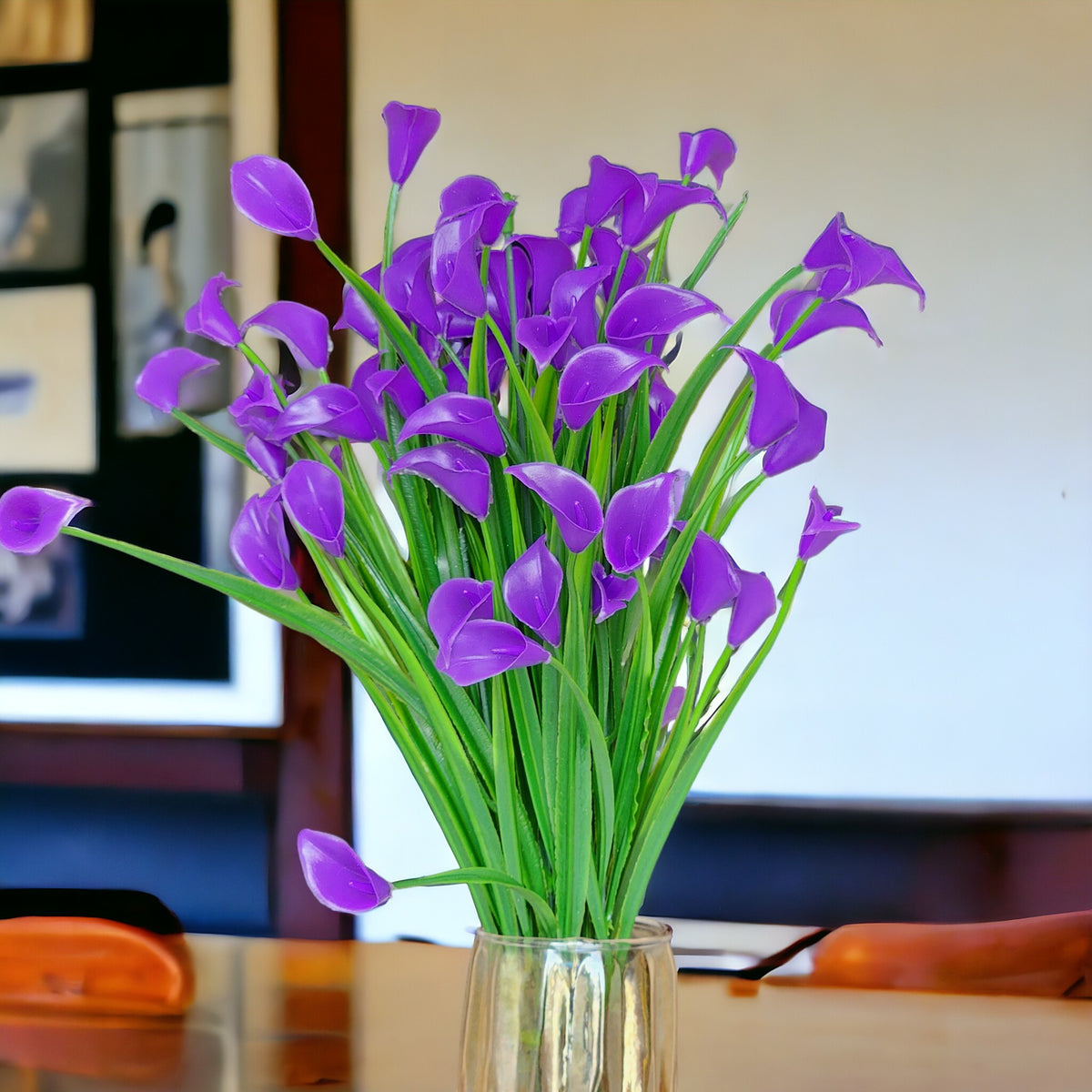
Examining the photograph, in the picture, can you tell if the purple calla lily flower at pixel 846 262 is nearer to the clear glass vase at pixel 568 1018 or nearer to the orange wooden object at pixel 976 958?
the clear glass vase at pixel 568 1018

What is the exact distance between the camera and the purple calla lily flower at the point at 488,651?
37cm

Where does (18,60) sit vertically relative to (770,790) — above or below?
above

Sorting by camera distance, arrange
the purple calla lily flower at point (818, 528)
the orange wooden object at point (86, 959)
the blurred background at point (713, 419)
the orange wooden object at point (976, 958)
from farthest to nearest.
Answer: the blurred background at point (713, 419), the orange wooden object at point (976, 958), the orange wooden object at point (86, 959), the purple calla lily flower at point (818, 528)

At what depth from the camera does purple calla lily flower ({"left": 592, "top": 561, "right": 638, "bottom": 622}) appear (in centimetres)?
42

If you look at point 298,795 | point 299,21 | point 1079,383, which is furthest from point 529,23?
point 298,795

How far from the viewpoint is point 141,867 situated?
6.33 feet

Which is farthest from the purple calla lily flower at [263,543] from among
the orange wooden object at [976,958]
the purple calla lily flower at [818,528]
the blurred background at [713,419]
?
the blurred background at [713,419]

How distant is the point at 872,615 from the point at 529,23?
108 centimetres

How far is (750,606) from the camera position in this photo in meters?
0.47

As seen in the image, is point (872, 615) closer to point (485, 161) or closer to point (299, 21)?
point (485, 161)

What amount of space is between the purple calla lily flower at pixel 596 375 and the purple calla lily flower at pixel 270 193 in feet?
0.41

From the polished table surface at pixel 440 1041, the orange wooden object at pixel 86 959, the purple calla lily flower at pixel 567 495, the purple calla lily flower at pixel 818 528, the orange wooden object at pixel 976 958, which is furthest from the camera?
the orange wooden object at pixel 976 958

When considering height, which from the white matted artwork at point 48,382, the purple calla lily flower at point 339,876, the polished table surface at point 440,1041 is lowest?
the polished table surface at point 440,1041

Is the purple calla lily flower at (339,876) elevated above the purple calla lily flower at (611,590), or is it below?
below
